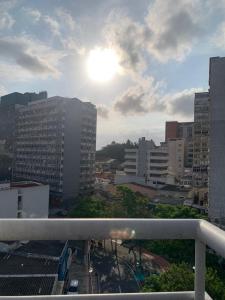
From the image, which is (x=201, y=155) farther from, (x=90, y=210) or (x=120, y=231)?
(x=120, y=231)

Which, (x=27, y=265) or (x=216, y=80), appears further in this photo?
(x=216, y=80)

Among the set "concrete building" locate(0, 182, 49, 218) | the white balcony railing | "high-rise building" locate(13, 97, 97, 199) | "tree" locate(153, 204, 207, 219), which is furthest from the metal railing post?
"high-rise building" locate(13, 97, 97, 199)

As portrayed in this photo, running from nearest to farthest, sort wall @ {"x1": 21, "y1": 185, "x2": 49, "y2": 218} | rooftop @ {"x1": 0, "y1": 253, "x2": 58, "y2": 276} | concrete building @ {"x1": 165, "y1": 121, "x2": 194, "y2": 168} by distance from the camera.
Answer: rooftop @ {"x1": 0, "y1": 253, "x2": 58, "y2": 276} → wall @ {"x1": 21, "y1": 185, "x2": 49, "y2": 218} → concrete building @ {"x1": 165, "y1": 121, "x2": 194, "y2": 168}

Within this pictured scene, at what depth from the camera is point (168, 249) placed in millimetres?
13953

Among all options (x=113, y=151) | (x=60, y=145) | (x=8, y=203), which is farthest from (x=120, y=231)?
(x=113, y=151)

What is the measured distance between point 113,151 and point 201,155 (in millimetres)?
31395

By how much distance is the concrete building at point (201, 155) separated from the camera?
2591cm

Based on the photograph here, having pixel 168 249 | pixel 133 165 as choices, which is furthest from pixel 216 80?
pixel 133 165

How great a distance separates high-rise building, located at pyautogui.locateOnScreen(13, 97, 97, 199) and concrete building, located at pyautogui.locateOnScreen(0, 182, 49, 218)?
26.7 ft

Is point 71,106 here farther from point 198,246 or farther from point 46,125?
point 198,246

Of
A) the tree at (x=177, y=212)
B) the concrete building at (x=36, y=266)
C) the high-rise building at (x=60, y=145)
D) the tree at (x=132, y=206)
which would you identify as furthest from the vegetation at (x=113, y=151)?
the concrete building at (x=36, y=266)

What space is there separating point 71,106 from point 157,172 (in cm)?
1151

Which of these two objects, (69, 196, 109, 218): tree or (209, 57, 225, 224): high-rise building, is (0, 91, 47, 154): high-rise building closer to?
(69, 196, 109, 218): tree

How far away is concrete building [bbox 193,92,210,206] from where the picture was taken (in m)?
25.9
